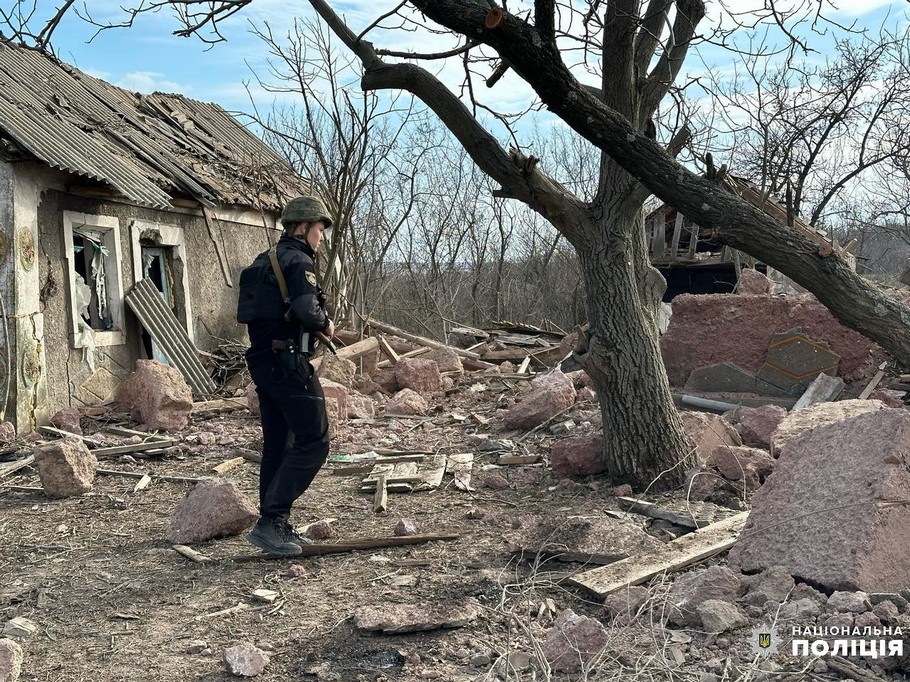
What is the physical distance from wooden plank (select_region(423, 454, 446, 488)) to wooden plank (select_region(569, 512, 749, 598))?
2.55 metres

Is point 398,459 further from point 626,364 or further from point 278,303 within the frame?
point 278,303

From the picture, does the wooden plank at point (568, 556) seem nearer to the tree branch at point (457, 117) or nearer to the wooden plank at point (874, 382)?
the tree branch at point (457, 117)

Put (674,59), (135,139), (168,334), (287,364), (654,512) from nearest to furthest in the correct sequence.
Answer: (287,364), (654,512), (674,59), (168,334), (135,139)

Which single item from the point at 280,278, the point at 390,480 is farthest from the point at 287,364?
the point at 390,480

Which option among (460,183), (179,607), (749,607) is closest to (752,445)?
(749,607)

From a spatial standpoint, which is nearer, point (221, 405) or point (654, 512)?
point (654, 512)

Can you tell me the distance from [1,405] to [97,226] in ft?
8.94

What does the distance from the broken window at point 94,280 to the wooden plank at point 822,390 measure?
8586mm

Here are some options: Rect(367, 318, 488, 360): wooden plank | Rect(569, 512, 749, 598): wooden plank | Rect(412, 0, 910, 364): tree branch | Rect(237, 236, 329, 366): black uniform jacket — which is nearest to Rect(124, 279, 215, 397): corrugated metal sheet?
Rect(367, 318, 488, 360): wooden plank

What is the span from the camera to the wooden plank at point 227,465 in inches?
296

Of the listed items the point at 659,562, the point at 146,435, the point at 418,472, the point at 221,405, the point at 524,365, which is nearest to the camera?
the point at 659,562

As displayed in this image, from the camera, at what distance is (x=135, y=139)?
12469mm

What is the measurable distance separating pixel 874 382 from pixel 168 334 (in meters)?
9.13

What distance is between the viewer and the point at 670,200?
396 centimetres
